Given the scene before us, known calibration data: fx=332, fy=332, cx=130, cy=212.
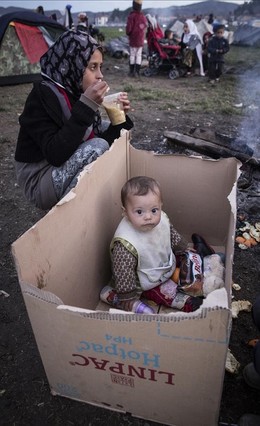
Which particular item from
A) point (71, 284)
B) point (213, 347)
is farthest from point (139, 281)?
point (213, 347)

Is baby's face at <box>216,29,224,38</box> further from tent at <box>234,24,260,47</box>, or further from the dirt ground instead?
tent at <box>234,24,260,47</box>

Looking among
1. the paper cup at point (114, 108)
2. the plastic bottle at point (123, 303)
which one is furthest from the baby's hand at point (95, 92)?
the plastic bottle at point (123, 303)

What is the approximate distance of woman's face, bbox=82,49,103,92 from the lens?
6.43ft

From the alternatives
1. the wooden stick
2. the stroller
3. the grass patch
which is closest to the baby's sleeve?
the wooden stick

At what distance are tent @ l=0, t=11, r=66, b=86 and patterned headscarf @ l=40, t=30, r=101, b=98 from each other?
232 inches

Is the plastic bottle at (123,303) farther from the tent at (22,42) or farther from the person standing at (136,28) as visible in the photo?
the person standing at (136,28)

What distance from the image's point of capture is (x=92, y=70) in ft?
6.54

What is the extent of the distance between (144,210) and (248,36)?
58.4 feet

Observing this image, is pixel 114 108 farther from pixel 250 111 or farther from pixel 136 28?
pixel 136 28

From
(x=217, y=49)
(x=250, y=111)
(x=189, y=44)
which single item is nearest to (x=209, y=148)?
(x=250, y=111)

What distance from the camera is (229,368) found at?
5.38ft

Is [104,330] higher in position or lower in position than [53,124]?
lower

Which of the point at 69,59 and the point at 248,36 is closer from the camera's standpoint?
the point at 69,59

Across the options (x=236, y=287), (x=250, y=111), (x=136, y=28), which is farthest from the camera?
(x=136, y=28)
